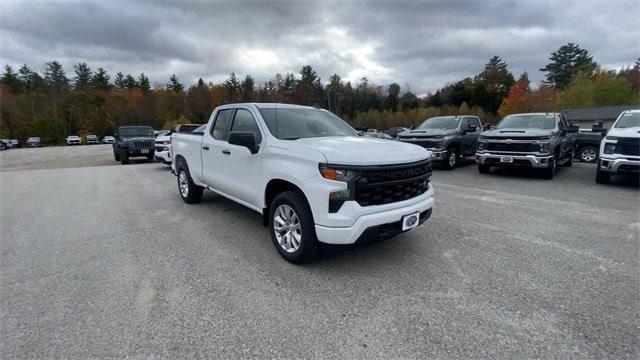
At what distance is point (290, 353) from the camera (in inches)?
91.7

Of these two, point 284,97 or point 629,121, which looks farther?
point 284,97

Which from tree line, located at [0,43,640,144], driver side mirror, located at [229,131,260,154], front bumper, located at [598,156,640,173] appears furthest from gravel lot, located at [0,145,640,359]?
tree line, located at [0,43,640,144]

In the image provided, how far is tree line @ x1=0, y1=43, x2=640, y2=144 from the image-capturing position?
4913 centimetres

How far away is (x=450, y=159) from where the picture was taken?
11219mm

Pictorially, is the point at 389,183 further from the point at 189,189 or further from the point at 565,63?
the point at 565,63

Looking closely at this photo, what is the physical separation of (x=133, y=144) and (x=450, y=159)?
13.5m

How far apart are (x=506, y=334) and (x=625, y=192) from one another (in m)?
7.36

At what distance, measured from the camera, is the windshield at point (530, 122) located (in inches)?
376

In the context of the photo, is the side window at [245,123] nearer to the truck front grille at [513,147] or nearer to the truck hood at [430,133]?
the truck front grille at [513,147]

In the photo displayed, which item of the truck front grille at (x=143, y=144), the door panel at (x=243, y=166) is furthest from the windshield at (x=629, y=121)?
the truck front grille at (x=143, y=144)

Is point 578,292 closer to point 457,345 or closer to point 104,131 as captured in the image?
point 457,345

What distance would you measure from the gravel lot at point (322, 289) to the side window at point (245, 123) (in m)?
1.48

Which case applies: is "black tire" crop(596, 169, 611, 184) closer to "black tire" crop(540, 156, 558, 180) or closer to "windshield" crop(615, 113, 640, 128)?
"black tire" crop(540, 156, 558, 180)

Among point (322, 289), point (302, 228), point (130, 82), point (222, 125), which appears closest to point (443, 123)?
point (222, 125)
